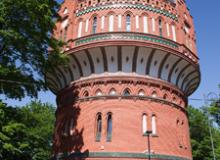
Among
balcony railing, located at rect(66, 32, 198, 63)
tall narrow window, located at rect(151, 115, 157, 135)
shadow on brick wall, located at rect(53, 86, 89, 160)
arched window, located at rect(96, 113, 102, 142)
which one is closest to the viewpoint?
arched window, located at rect(96, 113, 102, 142)

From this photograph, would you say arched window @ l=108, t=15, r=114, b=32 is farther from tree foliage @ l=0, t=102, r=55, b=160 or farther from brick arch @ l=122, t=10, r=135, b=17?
tree foliage @ l=0, t=102, r=55, b=160

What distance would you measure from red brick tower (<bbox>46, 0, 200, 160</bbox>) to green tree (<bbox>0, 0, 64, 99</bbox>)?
17.4ft

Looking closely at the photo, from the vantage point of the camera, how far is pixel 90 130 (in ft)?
58.0

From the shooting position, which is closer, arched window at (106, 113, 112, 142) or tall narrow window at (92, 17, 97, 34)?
arched window at (106, 113, 112, 142)

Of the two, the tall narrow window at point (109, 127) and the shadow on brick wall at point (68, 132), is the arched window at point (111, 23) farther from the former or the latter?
the tall narrow window at point (109, 127)

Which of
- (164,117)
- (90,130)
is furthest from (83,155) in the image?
(164,117)

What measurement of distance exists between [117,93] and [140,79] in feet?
5.60

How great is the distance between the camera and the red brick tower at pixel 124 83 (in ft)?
57.0

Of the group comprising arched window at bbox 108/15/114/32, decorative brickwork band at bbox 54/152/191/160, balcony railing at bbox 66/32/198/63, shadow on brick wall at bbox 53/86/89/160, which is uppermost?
arched window at bbox 108/15/114/32

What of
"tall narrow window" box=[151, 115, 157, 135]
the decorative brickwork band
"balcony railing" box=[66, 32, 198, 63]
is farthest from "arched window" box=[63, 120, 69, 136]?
"tall narrow window" box=[151, 115, 157, 135]

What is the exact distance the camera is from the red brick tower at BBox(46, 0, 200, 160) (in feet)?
57.0

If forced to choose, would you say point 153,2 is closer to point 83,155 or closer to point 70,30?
point 70,30

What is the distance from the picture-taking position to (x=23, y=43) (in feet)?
40.9

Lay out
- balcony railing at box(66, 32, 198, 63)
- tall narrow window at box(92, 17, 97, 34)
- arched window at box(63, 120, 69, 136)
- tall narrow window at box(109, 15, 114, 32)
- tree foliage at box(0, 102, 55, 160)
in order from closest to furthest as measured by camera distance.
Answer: tree foliage at box(0, 102, 55, 160) < balcony railing at box(66, 32, 198, 63) < arched window at box(63, 120, 69, 136) < tall narrow window at box(109, 15, 114, 32) < tall narrow window at box(92, 17, 97, 34)
